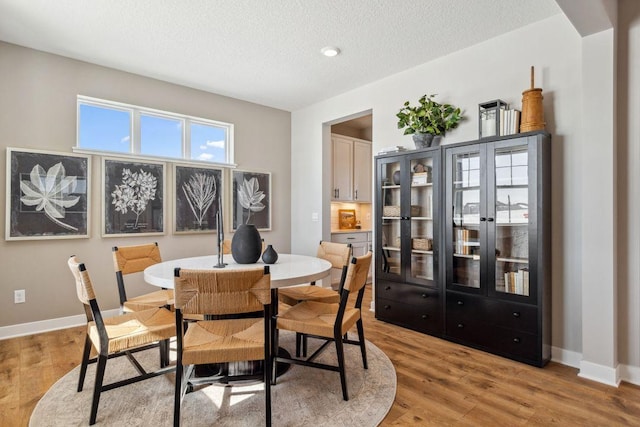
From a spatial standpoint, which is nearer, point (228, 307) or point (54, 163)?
point (228, 307)

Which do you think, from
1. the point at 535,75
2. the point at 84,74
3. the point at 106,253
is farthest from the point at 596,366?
the point at 84,74

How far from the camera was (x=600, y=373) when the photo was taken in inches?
94.7

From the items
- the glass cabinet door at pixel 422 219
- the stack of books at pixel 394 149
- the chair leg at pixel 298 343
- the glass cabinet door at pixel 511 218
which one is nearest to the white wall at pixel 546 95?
the stack of books at pixel 394 149

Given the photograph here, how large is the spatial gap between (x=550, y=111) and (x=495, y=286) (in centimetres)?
148

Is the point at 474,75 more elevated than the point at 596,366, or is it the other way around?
the point at 474,75

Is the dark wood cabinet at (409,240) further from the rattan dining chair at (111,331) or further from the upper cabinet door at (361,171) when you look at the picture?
the rattan dining chair at (111,331)

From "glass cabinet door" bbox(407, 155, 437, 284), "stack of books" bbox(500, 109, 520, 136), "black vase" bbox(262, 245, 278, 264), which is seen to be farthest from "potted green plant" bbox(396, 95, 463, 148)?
"black vase" bbox(262, 245, 278, 264)

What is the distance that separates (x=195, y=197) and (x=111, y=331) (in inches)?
98.9

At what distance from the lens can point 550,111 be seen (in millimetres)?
2783

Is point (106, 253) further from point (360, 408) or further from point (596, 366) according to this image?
point (596, 366)

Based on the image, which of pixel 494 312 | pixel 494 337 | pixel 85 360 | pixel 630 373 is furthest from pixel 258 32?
pixel 630 373

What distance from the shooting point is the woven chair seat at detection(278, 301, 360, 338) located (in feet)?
7.03

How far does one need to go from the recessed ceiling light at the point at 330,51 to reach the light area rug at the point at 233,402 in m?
2.84

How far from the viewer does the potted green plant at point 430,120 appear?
11.0 ft
